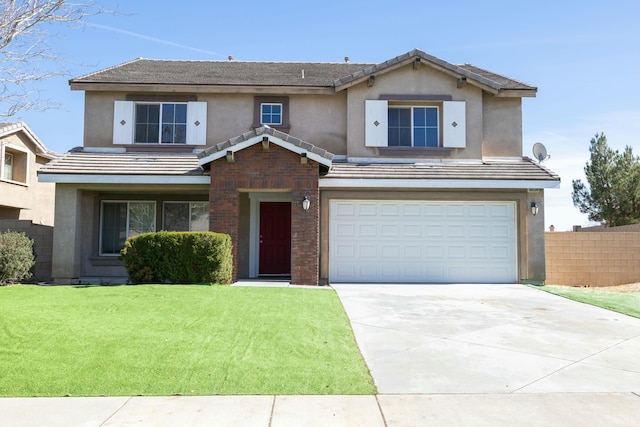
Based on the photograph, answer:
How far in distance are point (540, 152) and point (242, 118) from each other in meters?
9.69

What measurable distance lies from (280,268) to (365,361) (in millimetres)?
9328

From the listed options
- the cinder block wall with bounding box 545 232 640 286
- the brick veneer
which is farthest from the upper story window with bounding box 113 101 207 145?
the cinder block wall with bounding box 545 232 640 286

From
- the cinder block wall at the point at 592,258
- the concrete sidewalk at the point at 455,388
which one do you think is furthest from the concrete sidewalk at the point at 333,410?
the cinder block wall at the point at 592,258

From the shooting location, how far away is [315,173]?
1329 cm

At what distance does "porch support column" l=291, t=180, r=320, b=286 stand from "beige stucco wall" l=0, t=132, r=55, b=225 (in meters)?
12.9

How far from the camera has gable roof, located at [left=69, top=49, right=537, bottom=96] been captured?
15.3 metres

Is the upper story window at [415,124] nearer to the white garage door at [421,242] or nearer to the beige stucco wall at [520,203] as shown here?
the beige stucco wall at [520,203]

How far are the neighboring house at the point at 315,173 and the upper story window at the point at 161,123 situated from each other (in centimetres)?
3

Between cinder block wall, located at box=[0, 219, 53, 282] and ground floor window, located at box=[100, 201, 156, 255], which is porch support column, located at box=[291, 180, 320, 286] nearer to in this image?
ground floor window, located at box=[100, 201, 156, 255]

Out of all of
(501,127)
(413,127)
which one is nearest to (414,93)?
(413,127)

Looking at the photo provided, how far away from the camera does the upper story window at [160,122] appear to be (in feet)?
50.8

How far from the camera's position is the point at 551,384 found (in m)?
5.38

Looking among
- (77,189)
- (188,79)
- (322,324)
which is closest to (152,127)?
(188,79)

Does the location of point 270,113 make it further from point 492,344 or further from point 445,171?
point 492,344
